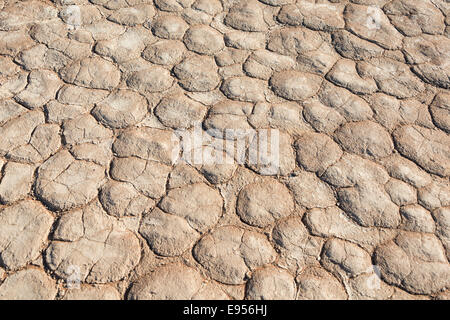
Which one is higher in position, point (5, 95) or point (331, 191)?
point (331, 191)

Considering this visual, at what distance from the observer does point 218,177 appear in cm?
185

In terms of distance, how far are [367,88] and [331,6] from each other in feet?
2.65

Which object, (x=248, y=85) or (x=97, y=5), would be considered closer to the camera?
(x=248, y=85)

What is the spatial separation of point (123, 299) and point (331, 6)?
2239 millimetres

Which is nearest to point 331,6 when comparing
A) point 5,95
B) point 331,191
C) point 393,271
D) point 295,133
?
point 295,133

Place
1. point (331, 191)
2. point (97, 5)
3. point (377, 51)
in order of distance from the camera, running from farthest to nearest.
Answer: point (97, 5)
point (377, 51)
point (331, 191)

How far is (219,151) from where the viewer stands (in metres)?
1.95

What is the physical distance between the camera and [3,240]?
162 centimetres

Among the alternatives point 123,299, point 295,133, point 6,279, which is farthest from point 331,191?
point 6,279

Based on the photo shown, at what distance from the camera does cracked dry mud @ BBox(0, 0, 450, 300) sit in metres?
1.57

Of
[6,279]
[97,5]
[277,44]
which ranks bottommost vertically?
[6,279]

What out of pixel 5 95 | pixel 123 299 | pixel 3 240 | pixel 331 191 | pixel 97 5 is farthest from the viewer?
pixel 97 5

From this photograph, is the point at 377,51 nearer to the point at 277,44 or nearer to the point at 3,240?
the point at 277,44

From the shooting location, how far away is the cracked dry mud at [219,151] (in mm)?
1568
